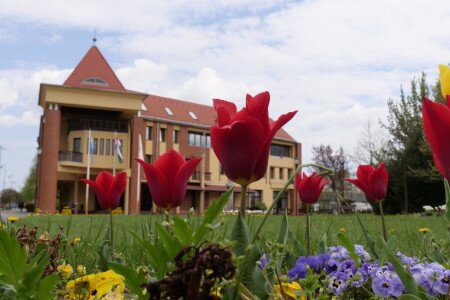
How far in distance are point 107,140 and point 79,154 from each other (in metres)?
2.25

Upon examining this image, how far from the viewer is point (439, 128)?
0.95m

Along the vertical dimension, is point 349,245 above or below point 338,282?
above

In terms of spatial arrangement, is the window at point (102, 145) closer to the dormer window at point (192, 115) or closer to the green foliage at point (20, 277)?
the dormer window at point (192, 115)

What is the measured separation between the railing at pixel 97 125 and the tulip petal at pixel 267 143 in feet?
117

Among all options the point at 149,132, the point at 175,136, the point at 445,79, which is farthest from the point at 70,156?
the point at 445,79

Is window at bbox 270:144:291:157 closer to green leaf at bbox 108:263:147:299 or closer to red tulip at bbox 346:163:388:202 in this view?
red tulip at bbox 346:163:388:202

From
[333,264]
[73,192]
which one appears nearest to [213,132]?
[333,264]

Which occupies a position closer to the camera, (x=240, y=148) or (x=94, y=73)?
(x=240, y=148)

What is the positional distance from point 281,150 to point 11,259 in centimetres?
4913

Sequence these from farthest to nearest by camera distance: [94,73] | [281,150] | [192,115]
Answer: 1. [281,150]
2. [192,115]
3. [94,73]

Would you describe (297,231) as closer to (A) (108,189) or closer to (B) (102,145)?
(A) (108,189)

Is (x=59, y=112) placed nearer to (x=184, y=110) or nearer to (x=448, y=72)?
(x=184, y=110)

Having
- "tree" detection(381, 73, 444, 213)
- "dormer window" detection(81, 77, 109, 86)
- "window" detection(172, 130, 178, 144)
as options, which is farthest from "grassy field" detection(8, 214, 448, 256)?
"window" detection(172, 130, 178, 144)

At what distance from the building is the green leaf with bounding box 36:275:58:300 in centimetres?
2995
